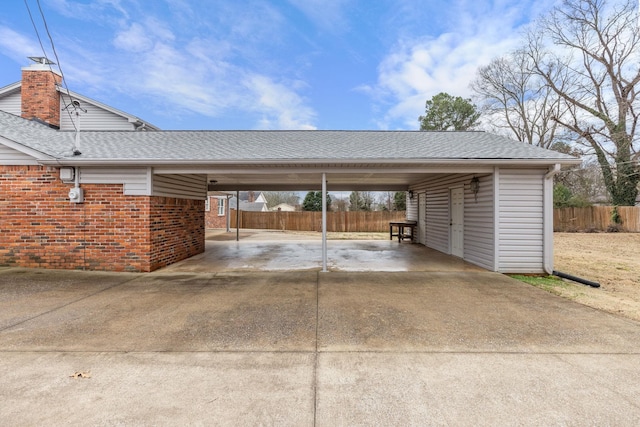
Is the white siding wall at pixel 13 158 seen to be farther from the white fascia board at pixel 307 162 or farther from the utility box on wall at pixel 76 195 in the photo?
the utility box on wall at pixel 76 195

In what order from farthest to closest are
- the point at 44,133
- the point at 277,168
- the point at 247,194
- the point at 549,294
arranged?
the point at 247,194 → the point at 44,133 → the point at 277,168 → the point at 549,294

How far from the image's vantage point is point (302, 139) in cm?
941

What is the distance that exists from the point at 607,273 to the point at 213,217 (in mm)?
21665

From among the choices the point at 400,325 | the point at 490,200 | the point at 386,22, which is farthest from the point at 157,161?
the point at 386,22

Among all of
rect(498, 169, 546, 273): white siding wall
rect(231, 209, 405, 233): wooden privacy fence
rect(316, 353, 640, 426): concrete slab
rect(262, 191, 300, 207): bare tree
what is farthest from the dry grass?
rect(262, 191, 300, 207): bare tree

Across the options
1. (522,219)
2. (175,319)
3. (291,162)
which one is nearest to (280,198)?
(291,162)

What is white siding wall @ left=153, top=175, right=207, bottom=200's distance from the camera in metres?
7.48

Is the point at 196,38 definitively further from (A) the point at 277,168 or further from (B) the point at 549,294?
(B) the point at 549,294

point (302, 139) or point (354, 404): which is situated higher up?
point (302, 139)

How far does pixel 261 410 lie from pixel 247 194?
5130 centimetres

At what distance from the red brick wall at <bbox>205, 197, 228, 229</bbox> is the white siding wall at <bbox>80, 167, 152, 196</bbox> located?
1517 cm

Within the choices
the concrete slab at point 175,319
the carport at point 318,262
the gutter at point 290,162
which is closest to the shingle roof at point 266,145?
the gutter at point 290,162

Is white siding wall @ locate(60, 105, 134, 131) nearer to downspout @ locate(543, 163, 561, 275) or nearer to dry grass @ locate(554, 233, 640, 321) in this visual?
downspout @ locate(543, 163, 561, 275)

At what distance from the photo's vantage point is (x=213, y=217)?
76.1 feet
